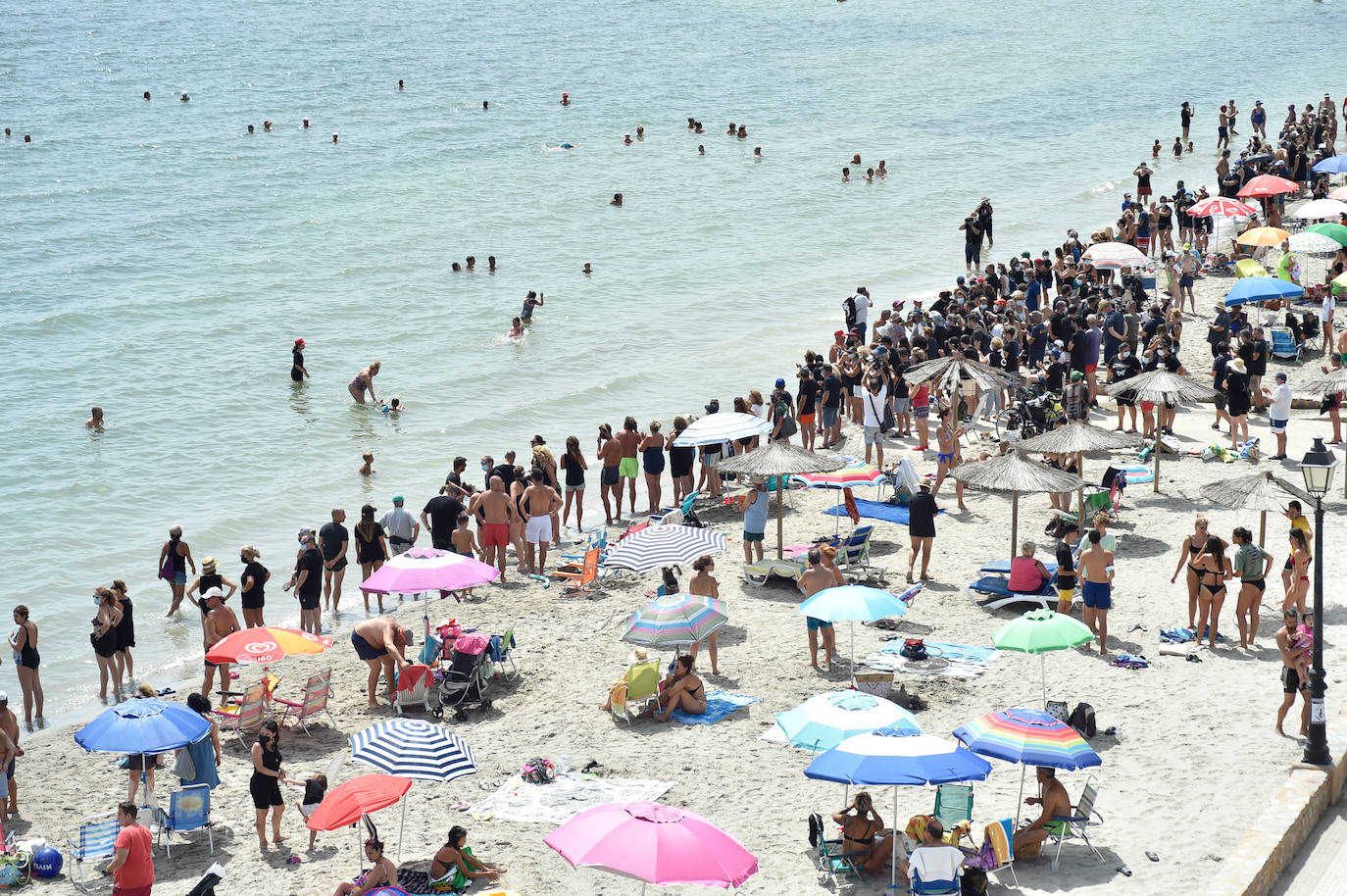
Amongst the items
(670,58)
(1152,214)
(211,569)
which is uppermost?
(670,58)

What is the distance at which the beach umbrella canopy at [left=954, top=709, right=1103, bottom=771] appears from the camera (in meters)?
9.09

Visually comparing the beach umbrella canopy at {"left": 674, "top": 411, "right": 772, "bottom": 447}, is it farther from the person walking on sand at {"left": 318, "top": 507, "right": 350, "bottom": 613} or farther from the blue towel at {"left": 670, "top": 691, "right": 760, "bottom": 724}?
the blue towel at {"left": 670, "top": 691, "right": 760, "bottom": 724}

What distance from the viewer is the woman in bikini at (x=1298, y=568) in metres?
12.8

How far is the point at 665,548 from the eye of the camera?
14250mm

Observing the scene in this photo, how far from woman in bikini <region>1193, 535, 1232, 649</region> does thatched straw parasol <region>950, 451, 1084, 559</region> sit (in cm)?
187

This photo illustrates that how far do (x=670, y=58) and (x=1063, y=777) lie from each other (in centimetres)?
5303

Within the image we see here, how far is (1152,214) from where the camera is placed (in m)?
29.5

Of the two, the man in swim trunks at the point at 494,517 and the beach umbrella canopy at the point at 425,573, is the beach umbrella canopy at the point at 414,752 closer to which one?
the beach umbrella canopy at the point at 425,573

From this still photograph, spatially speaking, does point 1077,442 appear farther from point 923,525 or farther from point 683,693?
point 683,693

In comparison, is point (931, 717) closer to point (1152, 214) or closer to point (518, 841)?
point (518, 841)

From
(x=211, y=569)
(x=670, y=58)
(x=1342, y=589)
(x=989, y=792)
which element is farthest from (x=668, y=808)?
(x=670, y=58)

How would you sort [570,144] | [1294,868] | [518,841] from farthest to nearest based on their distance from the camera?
1. [570,144]
2. [518,841]
3. [1294,868]

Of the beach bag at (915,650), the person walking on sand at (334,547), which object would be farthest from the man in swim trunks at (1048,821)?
the person walking on sand at (334,547)

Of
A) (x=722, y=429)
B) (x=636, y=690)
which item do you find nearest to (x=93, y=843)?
(x=636, y=690)
